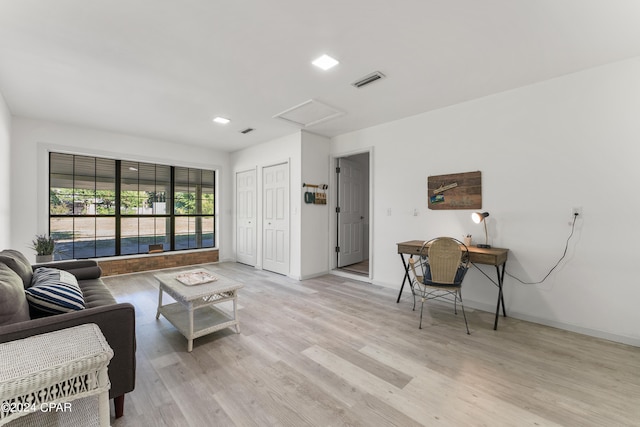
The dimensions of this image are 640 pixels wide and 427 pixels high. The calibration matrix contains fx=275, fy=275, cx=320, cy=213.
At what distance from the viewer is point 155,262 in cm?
535

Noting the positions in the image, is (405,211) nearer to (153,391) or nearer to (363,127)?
(363,127)

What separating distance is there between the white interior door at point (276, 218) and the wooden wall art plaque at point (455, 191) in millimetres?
2461

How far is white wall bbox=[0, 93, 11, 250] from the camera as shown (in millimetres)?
3353

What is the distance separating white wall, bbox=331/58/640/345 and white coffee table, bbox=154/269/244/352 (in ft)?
8.73

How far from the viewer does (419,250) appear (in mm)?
3324

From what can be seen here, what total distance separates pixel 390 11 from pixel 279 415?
274cm

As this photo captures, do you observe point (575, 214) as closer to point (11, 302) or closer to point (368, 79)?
point (368, 79)

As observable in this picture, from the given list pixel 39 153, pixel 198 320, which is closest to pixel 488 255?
pixel 198 320

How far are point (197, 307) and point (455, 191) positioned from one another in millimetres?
3235

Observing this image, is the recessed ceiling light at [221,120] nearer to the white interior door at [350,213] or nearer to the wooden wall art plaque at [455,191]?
the white interior door at [350,213]

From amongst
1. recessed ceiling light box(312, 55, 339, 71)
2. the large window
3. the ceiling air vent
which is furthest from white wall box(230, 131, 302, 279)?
recessed ceiling light box(312, 55, 339, 71)

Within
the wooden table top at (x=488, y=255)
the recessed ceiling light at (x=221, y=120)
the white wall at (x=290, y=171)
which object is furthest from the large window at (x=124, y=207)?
the wooden table top at (x=488, y=255)

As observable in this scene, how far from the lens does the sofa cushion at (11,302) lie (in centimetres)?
132

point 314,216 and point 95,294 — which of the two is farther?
point 314,216
